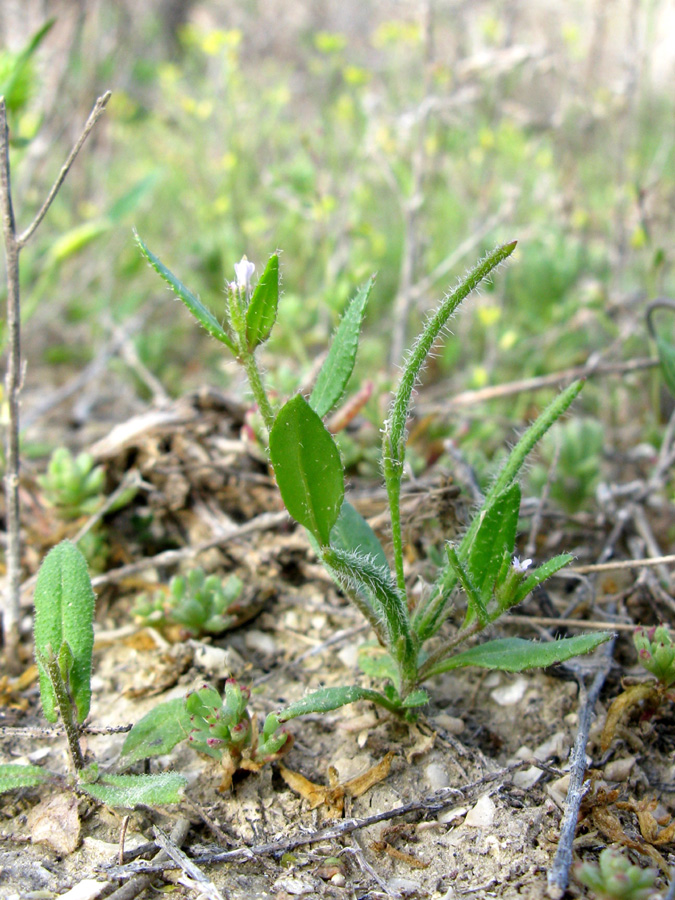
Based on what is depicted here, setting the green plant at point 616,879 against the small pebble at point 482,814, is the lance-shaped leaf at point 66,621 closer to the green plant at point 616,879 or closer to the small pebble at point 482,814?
the small pebble at point 482,814

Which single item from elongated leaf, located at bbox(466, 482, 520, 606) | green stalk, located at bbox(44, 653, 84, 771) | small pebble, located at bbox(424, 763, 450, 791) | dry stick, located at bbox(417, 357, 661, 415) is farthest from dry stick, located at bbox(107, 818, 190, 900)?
dry stick, located at bbox(417, 357, 661, 415)

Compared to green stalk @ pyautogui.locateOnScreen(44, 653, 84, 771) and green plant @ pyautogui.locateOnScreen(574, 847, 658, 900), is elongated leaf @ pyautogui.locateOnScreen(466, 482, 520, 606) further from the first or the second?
green stalk @ pyautogui.locateOnScreen(44, 653, 84, 771)

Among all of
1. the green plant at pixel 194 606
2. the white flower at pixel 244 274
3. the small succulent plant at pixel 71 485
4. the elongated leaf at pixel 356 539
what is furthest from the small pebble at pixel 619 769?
the small succulent plant at pixel 71 485

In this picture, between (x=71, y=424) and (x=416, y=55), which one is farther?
(x=416, y=55)

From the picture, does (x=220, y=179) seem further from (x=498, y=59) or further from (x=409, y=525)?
(x=409, y=525)

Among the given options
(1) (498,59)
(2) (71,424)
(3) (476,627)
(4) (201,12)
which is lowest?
(3) (476,627)

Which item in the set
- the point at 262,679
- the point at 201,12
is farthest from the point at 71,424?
the point at 201,12

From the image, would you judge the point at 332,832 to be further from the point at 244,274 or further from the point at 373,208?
the point at 373,208
